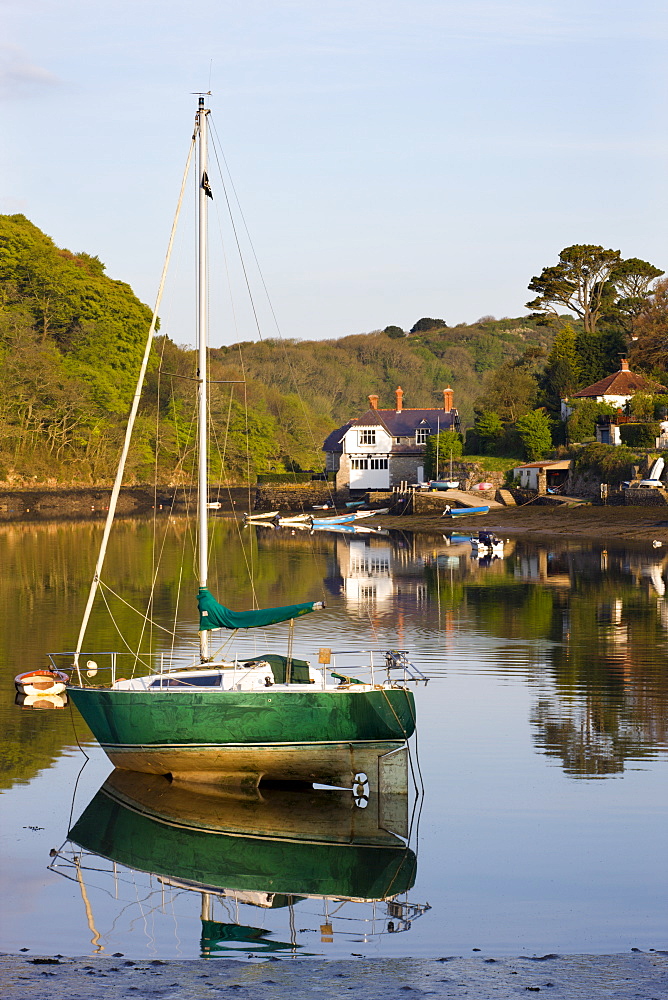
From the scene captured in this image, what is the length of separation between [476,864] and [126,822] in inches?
206

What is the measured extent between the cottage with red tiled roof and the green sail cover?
68.6 m

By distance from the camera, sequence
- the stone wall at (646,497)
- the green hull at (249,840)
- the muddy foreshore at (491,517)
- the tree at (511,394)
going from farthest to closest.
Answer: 1. the tree at (511,394)
2. the stone wall at (646,497)
3. the muddy foreshore at (491,517)
4. the green hull at (249,840)

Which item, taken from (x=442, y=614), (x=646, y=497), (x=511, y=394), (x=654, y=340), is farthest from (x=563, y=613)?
(x=511, y=394)

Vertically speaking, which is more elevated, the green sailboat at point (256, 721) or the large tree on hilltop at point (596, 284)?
the large tree on hilltop at point (596, 284)

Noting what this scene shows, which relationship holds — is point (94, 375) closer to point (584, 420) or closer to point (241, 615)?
point (584, 420)

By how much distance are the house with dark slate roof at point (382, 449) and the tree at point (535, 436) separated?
15.4 metres

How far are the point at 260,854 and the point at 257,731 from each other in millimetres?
2092

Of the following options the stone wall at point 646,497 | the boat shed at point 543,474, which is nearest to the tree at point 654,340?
the boat shed at point 543,474

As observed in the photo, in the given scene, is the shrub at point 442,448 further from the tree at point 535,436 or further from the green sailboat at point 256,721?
the green sailboat at point 256,721

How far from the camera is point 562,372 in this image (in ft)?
306

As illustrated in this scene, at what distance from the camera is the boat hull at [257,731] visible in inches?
675

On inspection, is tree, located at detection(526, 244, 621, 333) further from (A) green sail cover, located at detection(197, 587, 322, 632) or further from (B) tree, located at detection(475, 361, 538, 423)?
(A) green sail cover, located at detection(197, 587, 322, 632)

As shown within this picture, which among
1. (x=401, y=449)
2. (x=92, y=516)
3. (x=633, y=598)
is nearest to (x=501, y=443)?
(x=401, y=449)

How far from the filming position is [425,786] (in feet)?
61.5
